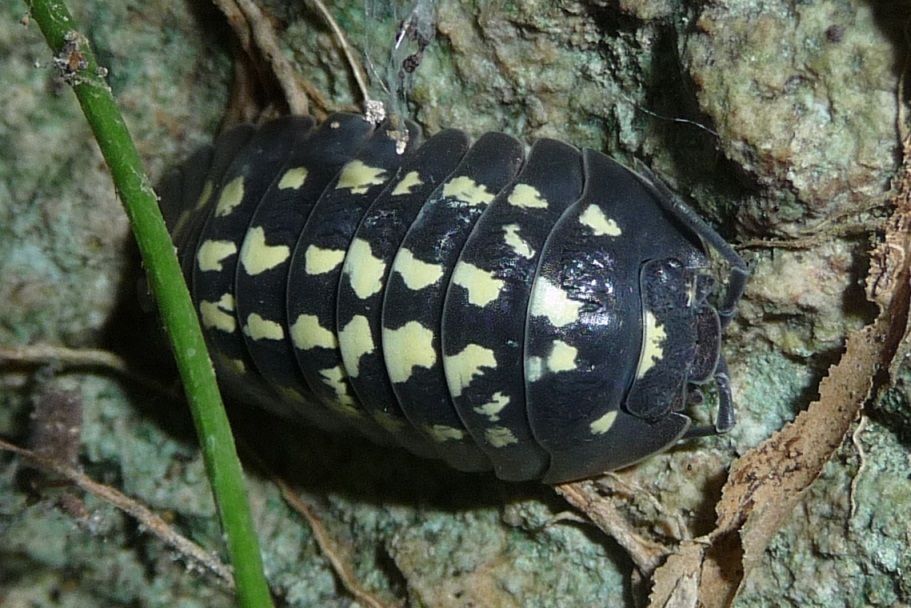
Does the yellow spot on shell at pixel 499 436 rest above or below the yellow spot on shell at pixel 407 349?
below

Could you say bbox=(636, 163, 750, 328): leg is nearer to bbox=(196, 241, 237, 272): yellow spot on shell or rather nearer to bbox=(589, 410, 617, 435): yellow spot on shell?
bbox=(589, 410, 617, 435): yellow spot on shell

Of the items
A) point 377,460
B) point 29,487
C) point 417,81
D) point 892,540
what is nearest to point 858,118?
point 892,540

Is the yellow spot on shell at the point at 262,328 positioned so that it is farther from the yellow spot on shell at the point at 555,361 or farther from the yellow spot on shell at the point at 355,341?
the yellow spot on shell at the point at 555,361

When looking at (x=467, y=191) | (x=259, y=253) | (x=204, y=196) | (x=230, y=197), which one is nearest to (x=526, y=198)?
(x=467, y=191)

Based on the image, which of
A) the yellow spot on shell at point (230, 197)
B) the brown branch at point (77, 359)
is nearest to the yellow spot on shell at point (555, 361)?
the yellow spot on shell at point (230, 197)

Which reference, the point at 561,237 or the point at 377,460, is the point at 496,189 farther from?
the point at 377,460

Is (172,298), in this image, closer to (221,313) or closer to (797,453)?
(221,313)
